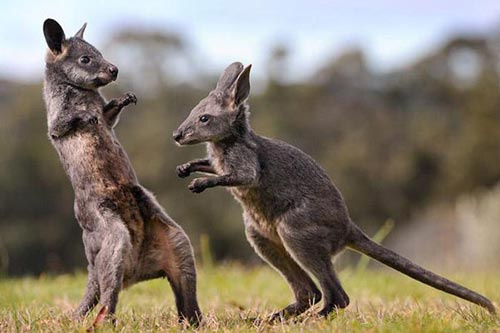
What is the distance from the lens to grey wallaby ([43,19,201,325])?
22.0 ft

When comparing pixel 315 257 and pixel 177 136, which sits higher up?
→ pixel 177 136

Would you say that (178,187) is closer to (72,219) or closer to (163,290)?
(72,219)

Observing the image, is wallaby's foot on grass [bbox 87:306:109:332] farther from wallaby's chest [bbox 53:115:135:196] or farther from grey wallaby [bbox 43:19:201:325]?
wallaby's chest [bbox 53:115:135:196]

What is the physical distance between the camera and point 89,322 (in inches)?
252

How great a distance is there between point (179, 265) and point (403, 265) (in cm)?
169

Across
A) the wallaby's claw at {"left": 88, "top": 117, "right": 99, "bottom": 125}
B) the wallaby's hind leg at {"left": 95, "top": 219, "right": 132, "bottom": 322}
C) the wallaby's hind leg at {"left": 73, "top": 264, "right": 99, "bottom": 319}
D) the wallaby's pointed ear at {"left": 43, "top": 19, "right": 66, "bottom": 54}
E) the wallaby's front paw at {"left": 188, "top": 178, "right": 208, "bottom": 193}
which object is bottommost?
the wallaby's hind leg at {"left": 73, "top": 264, "right": 99, "bottom": 319}

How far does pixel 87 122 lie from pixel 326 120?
4576cm

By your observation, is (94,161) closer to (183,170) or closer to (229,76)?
(183,170)

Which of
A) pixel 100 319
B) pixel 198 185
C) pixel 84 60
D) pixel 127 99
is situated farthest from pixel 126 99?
pixel 100 319

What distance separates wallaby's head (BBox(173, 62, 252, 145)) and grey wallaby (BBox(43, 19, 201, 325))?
0.47 meters

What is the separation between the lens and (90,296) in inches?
270

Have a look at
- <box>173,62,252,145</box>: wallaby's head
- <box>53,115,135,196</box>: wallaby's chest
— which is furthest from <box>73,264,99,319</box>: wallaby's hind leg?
<box>173,62,252,145</box>: wallaby's head

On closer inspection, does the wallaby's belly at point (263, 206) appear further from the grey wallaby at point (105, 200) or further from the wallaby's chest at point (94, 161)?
the wallaby's chest at point (94, 161)

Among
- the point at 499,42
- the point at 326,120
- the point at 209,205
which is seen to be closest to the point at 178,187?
the point at 209,205
